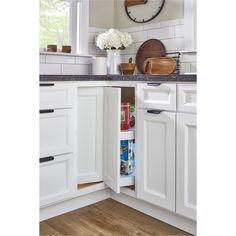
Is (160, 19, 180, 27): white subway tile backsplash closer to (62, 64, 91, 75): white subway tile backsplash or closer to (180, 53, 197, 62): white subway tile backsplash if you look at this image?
(180, 53, 197, 62): white subway tile backsplash

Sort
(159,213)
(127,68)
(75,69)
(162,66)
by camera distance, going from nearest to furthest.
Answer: (159,213), (162,66), (127,68), (75,69)

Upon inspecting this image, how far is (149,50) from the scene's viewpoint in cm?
266

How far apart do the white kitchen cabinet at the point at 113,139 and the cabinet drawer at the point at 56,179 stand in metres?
0.30

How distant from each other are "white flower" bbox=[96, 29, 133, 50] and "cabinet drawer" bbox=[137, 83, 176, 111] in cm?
77

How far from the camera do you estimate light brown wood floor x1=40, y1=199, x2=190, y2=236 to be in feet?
6.17

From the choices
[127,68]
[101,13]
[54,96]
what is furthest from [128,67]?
[54,96]

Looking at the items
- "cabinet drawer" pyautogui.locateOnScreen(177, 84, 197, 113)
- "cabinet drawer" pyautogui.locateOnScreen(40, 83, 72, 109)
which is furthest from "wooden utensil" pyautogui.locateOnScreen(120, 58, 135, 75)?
"cabinet drawer" pyautogui.locateOnScreen(177, 84, 197, 113)

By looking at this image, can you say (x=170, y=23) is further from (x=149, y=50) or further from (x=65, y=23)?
(x=65, y=23)

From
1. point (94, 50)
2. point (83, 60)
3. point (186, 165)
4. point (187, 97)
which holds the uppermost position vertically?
point (94, 50)

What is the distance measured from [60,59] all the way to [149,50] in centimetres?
76

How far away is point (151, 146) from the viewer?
6.49 ft

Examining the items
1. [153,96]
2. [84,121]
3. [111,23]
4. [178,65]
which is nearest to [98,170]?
[84,121]
